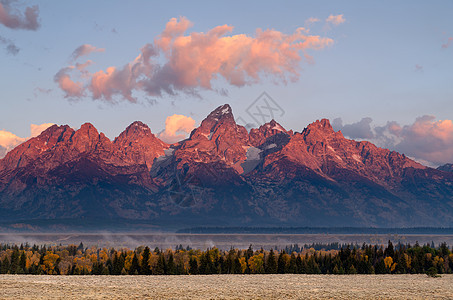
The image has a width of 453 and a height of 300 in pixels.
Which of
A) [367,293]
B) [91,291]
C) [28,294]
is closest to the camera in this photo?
[28,294]

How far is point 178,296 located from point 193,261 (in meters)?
106

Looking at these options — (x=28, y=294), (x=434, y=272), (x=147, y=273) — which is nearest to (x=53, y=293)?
(x=28, y=294)

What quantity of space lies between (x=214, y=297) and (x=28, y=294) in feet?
92.0

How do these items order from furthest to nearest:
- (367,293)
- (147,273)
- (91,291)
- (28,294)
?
1. (147,273)
2. (367,293)
3. (91,291)
4. (28,294)

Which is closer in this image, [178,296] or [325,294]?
[178,296]

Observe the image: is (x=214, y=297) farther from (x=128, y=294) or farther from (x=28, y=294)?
(x=28, y=294)

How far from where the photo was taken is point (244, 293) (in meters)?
98.4


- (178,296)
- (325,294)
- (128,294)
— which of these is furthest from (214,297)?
(325,294)

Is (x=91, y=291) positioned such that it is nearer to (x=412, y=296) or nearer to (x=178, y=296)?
(x=178, y=296)

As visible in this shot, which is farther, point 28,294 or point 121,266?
point 121,266

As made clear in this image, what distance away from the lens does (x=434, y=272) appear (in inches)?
6540

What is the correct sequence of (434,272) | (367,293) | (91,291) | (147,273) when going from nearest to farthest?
1. (91,291)
2. (367,293)
3. (434,272)
4. (147,273)

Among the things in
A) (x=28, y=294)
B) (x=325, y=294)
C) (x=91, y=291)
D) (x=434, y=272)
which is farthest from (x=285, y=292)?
(x=434, y=272)

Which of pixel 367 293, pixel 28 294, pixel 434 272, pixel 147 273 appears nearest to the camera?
pixel 28 294
